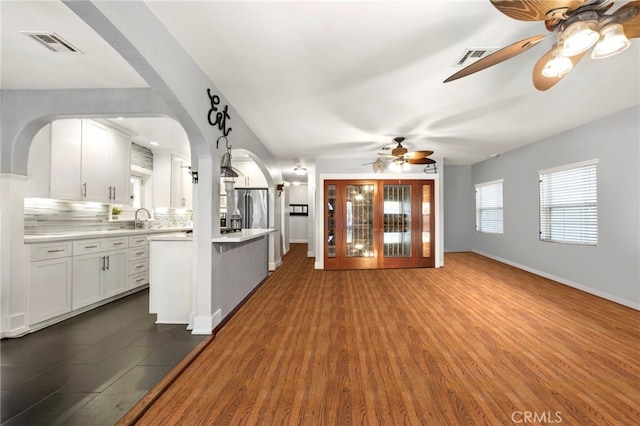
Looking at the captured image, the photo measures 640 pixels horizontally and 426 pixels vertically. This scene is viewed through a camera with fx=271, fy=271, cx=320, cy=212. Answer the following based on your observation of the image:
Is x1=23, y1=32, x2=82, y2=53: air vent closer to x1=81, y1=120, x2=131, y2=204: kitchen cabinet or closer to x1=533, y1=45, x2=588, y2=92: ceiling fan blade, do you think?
x1=81, y1=120, x2=131, y2=204: kitchen cabinet

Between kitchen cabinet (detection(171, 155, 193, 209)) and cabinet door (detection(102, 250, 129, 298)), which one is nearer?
cabinet door (detection(102, 250, 129, 298))

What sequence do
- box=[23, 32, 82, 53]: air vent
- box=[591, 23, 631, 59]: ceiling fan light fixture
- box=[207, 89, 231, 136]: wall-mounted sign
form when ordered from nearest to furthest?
box=[591, 23, 631, 59]: ceiling fan light fixture < box=[23, 32, 82, 53]: air vent < box=[207, 89, 231, 136]: wall-mounted sign

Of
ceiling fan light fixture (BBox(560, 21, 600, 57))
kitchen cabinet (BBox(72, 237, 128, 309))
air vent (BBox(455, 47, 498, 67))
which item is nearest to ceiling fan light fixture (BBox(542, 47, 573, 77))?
ceiling fan light fixture (BBox(560, 21, 600, 57))

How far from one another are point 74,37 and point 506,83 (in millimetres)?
3810

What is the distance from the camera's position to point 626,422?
1.60m

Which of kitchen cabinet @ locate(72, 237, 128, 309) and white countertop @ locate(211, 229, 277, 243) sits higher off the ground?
white countertop @ locate(211, 229, 277, 243)

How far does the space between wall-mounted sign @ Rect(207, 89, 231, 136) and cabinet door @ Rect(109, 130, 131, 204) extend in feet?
7.37

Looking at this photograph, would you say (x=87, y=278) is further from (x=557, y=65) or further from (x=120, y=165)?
(x=557, y=65)

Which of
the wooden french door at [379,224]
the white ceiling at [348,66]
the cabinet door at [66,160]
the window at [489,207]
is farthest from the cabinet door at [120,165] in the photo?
the window at [489,207]

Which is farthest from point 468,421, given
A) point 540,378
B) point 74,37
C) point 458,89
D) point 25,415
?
point 74,37

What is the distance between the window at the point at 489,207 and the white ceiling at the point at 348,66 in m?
2.46

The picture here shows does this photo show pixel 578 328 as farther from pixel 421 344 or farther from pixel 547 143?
pixel 547 143

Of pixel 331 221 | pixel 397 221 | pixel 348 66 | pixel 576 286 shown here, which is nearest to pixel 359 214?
pixel 331 221

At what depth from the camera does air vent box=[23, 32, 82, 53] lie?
2.00m
